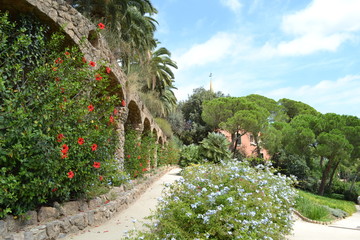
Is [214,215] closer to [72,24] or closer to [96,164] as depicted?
[96,164]

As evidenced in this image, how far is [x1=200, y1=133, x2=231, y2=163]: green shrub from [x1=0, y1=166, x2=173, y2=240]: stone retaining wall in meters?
8.94

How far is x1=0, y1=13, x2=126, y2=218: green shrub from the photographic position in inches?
120

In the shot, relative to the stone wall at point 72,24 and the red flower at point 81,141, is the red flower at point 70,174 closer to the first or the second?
the red flower at point 81,141

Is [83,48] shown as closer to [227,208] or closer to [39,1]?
[39,1]

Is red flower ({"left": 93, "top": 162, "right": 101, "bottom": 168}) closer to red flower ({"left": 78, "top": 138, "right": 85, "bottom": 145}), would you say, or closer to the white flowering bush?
red flower ({"left": 78, "top": 138, "right": 85, "bottom": 145})

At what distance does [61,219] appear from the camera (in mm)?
3736

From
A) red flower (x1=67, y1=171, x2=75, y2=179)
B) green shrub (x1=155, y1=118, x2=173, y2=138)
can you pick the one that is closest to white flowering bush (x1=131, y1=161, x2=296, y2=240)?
red flower (x1=67, y1=171, x2=75, y2=179)

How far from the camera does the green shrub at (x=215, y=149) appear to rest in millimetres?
14336

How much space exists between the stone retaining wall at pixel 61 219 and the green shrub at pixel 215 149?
8.94m

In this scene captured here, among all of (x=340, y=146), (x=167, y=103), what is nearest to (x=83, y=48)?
(x=340, y=146)

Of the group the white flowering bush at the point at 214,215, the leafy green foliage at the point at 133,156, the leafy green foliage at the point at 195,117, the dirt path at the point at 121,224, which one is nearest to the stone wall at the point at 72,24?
the leafy green foliage at the point at 133,156

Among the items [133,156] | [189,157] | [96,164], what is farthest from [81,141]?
[189,157]

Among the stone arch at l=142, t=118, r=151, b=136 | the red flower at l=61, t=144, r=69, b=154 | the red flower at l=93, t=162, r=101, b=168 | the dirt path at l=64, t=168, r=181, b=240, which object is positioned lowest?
the dirt path at l=64, t=168, r=181, b=240

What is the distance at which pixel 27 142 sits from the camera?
311cm
